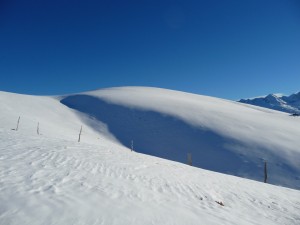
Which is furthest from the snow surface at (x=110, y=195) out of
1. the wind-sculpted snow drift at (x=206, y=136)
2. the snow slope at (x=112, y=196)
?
the wind-sculpted snow drift at (x=206, y=136)

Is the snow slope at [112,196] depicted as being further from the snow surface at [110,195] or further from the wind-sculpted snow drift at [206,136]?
the wind-sculpted snow drift at [206,136]

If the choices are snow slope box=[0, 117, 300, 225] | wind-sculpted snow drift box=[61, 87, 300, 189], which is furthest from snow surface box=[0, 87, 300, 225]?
wind-sculpted snow drift box=[61, 87, 300, 189]

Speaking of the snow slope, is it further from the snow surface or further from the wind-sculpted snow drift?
the wind-sculpted snow drift

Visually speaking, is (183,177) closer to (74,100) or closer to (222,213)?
(222,213)

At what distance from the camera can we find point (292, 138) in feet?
120

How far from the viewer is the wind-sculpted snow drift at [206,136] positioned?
2880cm

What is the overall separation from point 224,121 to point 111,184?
36.4 metres

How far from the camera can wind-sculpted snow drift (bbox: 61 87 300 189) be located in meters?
28.8

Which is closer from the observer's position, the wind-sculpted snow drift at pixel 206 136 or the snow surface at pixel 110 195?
the snow surface at pixel 110 195

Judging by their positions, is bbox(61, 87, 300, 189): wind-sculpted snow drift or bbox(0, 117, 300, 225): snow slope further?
bbox(61, 87, 300, 189): wind-sculpted snow drift

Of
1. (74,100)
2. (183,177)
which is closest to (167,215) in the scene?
(183,177)

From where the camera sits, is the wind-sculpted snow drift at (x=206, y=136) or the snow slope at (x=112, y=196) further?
the wind-sculpted snow drift at (x=206, y=136)

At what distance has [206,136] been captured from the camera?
121 ft

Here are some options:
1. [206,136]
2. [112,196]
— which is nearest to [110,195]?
Answer: [112,196]
